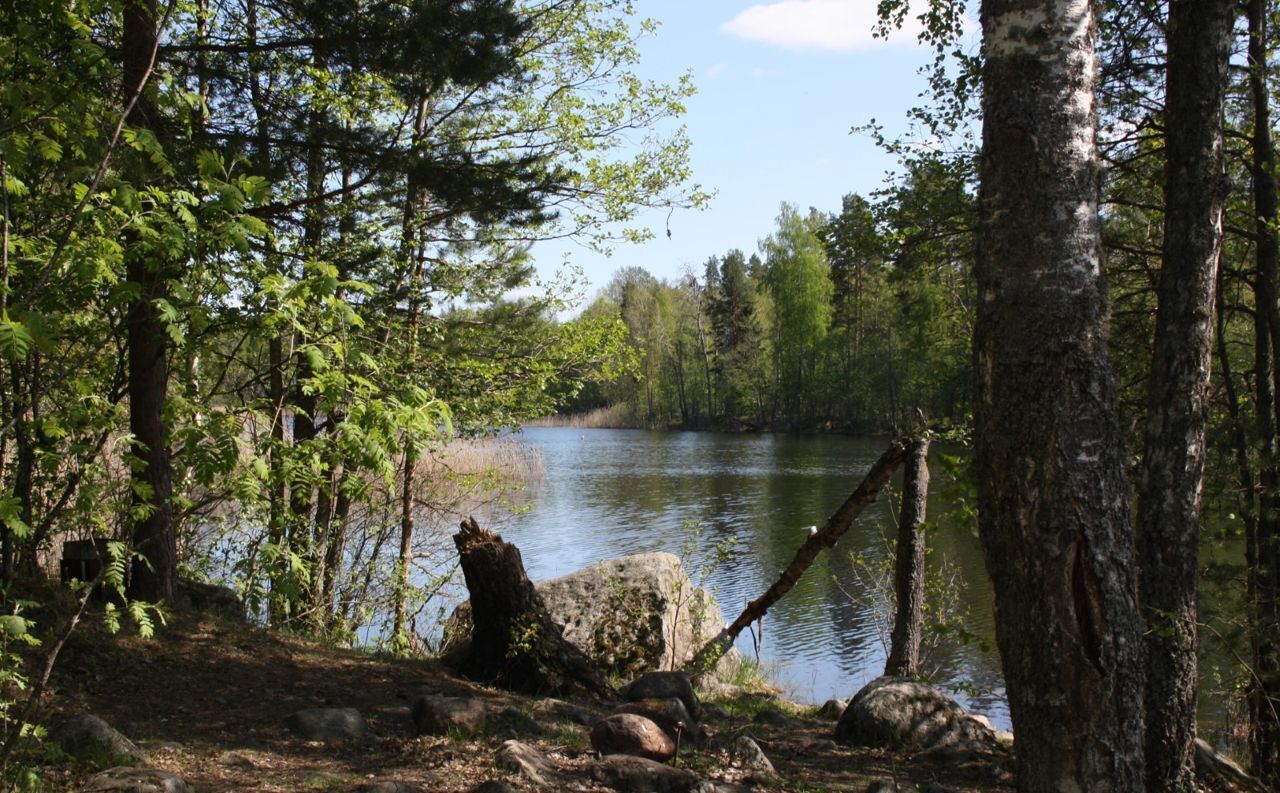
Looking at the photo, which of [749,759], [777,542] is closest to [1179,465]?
[749,759]

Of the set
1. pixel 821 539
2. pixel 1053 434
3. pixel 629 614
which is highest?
pixel 1053 434

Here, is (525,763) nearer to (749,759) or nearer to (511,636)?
(749,759)

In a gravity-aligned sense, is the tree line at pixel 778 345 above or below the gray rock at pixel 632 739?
above

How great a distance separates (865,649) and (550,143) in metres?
8.32

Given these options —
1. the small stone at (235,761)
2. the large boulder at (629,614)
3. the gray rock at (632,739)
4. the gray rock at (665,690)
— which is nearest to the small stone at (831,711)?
the large boulder at (629,614)

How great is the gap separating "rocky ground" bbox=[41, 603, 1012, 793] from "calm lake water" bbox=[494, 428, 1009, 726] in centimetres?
122

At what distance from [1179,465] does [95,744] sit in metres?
5.68

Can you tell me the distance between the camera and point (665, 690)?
21.4ft

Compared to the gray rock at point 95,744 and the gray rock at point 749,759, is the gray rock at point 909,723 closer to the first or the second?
the gray rock at point 749,759

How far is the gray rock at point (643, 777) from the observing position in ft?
14.5

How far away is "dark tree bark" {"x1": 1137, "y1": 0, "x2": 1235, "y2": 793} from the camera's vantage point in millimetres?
5410

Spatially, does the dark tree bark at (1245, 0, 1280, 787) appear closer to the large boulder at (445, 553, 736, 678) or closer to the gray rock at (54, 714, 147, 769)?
the large boulder at (445, 553, 736, 678)


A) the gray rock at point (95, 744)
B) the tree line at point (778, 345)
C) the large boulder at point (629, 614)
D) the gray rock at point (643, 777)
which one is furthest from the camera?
the tree line at point (778, 345)

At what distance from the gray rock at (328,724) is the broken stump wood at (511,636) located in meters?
1.73
